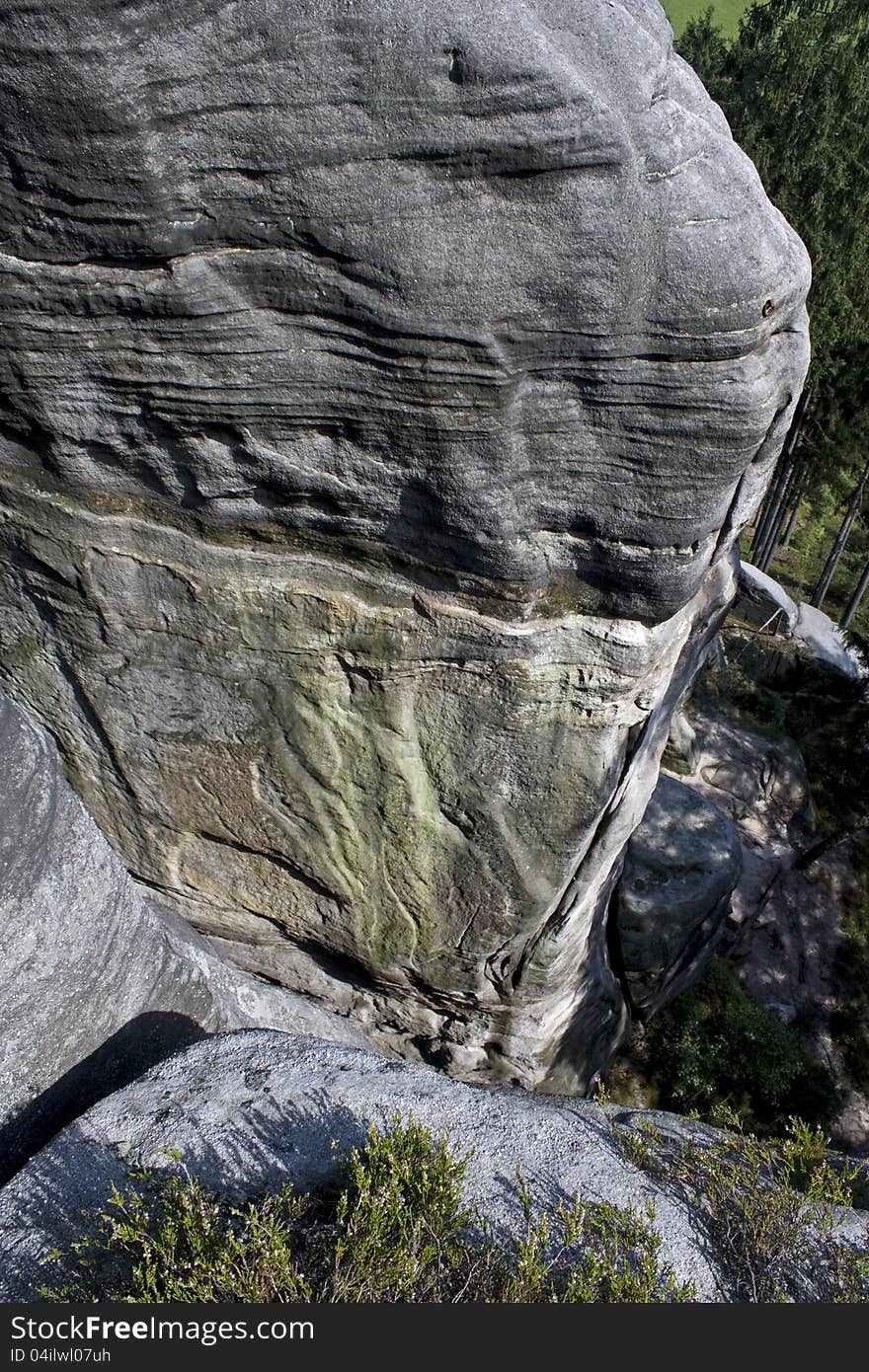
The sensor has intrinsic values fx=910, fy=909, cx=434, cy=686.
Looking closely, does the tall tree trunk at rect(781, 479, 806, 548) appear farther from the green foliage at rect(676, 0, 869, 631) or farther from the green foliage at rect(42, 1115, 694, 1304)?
the green foliage at rect(42, 1115, 694, 1304)

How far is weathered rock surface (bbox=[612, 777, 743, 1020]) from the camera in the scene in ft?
41.8

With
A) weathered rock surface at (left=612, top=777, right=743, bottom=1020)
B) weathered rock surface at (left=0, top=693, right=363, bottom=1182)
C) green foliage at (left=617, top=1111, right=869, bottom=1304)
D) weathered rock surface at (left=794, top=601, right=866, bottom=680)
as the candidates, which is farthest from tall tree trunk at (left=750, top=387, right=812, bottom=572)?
weathered rock surface at (left=0, top=693, right=363, bottom=1182)

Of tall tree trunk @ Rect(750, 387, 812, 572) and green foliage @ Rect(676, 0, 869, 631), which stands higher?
green foliage @ Rect(676, 0, 869, 631)

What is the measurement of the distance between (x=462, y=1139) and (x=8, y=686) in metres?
5.27

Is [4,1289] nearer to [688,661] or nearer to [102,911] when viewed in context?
[102,911]

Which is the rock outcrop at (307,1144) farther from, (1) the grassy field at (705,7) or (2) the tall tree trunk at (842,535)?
(1) the grassy field at (705,7)

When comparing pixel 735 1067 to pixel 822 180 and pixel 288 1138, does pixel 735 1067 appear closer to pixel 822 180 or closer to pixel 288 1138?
pixel 288 1138

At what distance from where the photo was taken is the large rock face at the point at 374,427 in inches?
202

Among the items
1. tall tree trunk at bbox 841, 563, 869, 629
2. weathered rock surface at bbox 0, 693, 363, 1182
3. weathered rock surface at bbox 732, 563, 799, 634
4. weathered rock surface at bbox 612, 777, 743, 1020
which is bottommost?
tall tree trunk at bbox 841, 563, 869, 629

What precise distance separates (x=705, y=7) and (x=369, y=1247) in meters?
81.2

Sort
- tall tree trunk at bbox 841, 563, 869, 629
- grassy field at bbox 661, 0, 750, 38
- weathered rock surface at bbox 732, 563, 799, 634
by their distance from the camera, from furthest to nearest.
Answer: grassy field at bbox 661, 0, 750, 38 < tall tree trunk at bbox 841, 563, 869, 629 < weathered rock surface at bbox 732, 563, 799, 634

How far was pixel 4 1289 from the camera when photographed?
17.1 ft

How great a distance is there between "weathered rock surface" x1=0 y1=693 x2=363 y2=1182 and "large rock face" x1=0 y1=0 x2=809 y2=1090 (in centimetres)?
132

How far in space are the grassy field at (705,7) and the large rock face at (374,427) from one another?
228 ft
